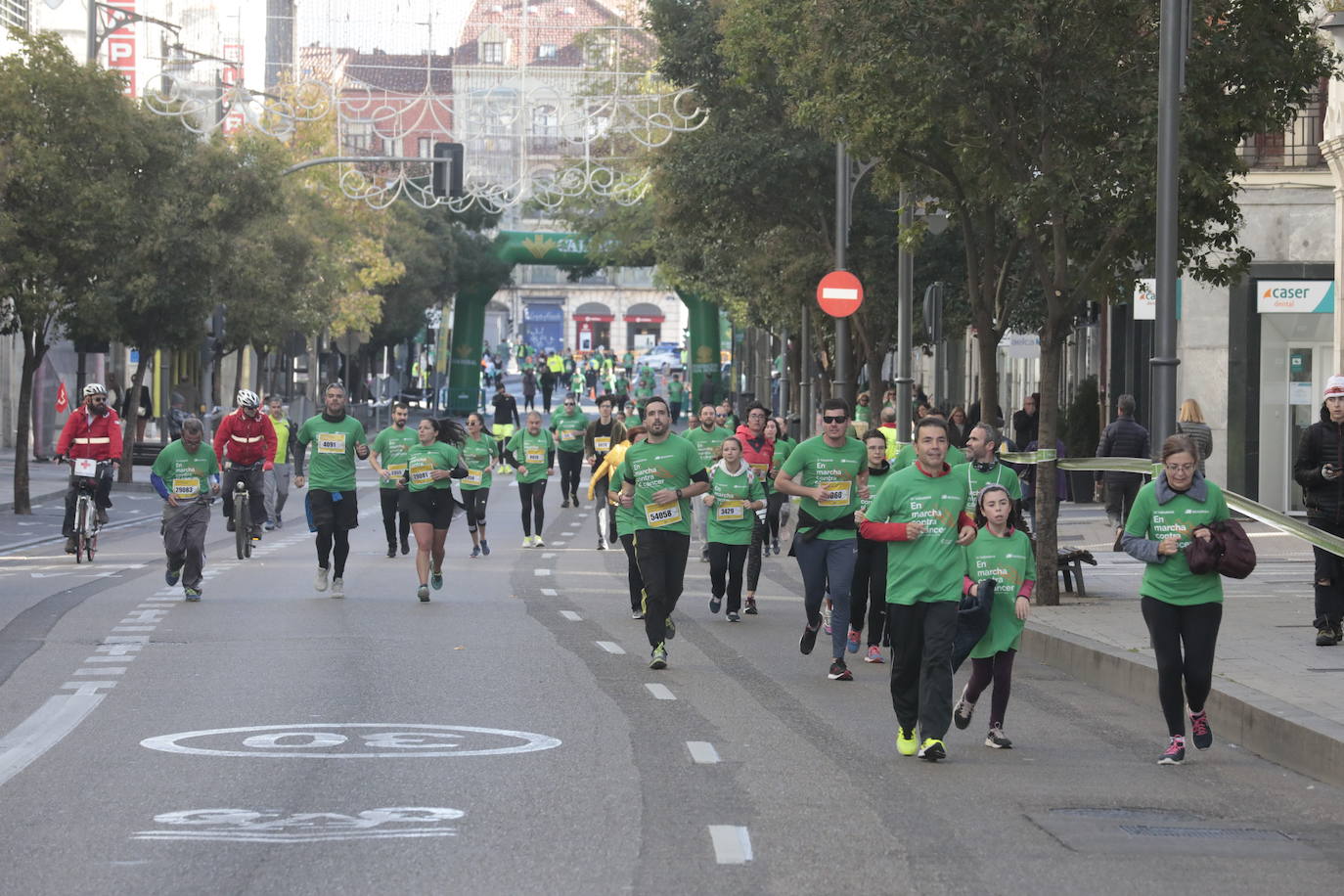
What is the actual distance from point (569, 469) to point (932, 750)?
896 inches

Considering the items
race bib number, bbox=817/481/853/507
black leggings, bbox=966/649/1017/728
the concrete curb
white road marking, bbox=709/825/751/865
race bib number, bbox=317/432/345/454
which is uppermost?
race bib number, bbox=317/432/345/454

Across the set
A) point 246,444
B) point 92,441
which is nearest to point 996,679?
point 246,444

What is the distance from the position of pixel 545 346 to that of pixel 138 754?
443 ft

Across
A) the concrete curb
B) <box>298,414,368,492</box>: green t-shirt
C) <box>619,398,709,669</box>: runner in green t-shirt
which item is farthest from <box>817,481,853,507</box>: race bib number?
<box>298,414,368,492</box>: green t-shirt

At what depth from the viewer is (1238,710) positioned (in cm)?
1112

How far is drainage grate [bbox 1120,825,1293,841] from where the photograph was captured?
8203 mm

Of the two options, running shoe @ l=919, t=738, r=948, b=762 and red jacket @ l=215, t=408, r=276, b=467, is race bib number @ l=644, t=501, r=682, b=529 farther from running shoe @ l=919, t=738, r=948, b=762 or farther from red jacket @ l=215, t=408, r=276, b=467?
red jacket @ l=215, t=408, r=276, b=467

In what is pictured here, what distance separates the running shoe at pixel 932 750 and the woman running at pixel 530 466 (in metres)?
16.1

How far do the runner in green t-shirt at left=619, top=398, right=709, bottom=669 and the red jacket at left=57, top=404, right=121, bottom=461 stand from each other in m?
10.6

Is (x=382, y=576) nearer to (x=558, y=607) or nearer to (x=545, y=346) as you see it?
(x=558, y=607)

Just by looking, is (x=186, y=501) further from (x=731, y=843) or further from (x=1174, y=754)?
(x=731, y=843)

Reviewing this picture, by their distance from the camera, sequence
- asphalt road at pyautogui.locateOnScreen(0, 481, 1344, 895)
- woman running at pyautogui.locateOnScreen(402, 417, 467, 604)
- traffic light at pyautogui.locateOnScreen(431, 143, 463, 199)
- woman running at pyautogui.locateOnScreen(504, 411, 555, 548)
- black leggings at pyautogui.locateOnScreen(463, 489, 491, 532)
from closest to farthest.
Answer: asphalt road at pyautogui.locateOnScreen(0, 481, 1344, 895) → woman running at pyautogui.locateOnScreen(402, 417, 467, 604) → black leggings at pyautogui.locateOnScreen(463, 489, 491, 532) → woman running at pyautogui.locateOnScreen(504, 411, 555, 548) → traffic light at pyautogui.locateOnScreen(431, 143, 463, 199)

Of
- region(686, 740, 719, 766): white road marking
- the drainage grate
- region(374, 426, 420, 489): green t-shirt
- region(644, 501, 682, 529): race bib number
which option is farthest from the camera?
region(374, 426, 420, 489): green t-shirt

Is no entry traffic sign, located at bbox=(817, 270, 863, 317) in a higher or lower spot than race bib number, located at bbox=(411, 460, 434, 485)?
higher
